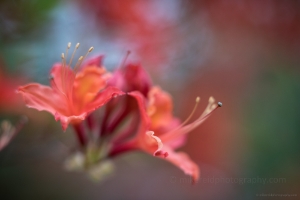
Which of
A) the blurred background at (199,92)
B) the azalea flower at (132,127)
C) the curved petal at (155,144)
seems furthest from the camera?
the blurred background at (199,92)

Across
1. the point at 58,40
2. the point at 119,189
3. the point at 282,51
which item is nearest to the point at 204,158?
the point at 119,189

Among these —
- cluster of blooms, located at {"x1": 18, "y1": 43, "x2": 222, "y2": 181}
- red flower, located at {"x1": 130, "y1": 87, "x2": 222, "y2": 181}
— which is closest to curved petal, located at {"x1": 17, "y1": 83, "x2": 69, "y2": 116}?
cluster of blooms, located at {"x1": 18, "y1": 43, "x2": 222, "y2": 181}

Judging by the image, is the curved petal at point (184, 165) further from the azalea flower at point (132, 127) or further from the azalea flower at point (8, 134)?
the azalea flower at point (8, 134)

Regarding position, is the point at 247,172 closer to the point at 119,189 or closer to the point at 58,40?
the point at 119,189

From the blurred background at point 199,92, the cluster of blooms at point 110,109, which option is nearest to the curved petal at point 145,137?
the cluster of blooms at point 110,109

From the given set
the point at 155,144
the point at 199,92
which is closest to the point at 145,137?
the point at 155,144

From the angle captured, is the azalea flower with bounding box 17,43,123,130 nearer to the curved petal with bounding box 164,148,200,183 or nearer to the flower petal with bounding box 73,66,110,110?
the flower petal with bounding box 73,66,110,110

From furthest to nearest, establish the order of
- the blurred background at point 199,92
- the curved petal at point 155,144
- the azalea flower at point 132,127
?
the blurred background at point 199,92 < the azalea flower at point 132,127 < the curved petal at point 155,144

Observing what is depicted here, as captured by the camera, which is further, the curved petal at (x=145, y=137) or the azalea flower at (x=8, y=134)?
the azalea flower at (x=8, y=134)
